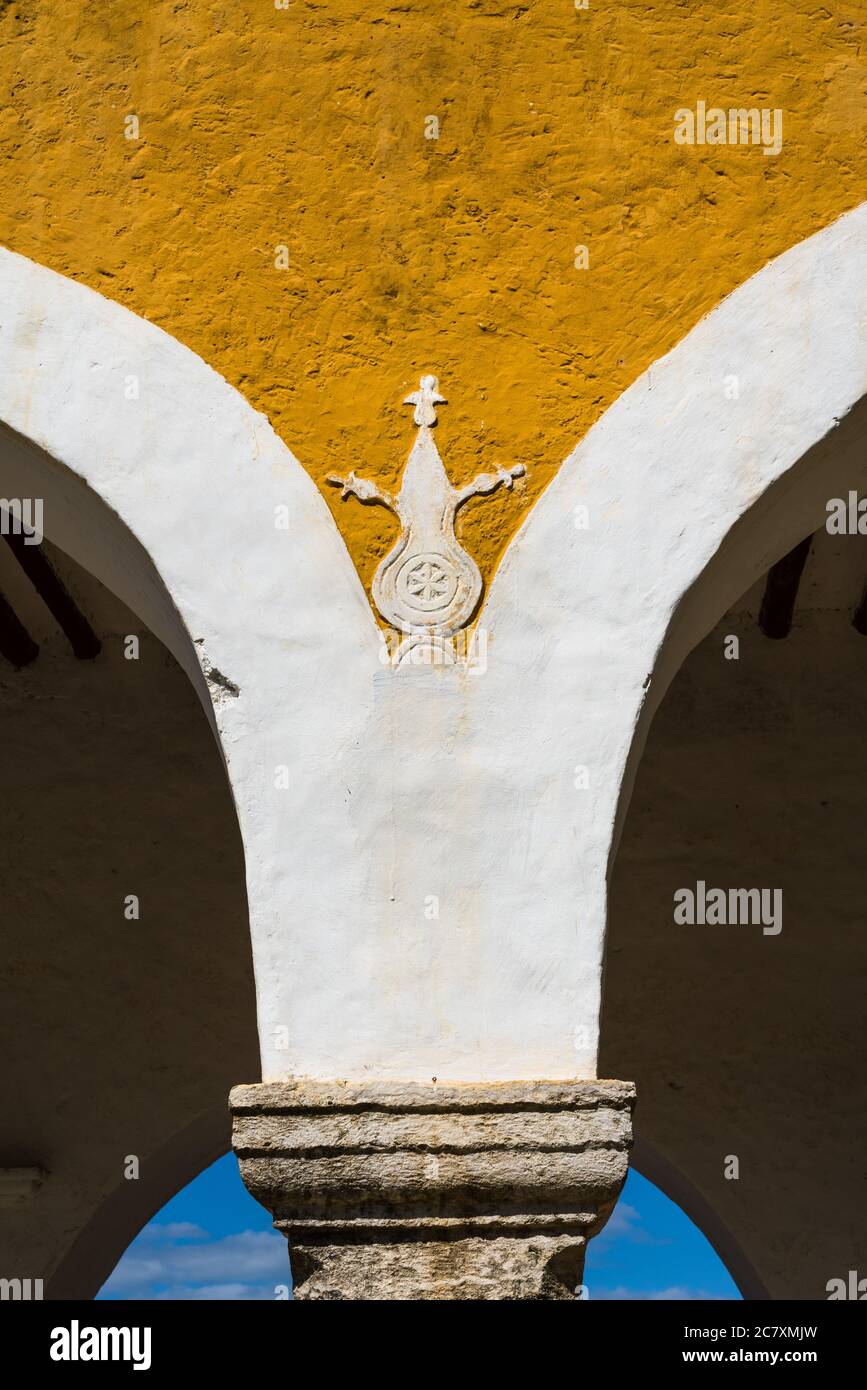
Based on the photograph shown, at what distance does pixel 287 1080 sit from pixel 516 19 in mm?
1992

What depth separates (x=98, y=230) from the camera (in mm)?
3129

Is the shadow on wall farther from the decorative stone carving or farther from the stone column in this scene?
the stone column

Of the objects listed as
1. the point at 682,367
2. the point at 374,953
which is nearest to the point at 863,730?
the point at 682,367

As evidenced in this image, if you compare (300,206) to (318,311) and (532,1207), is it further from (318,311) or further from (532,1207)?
(532,1207)

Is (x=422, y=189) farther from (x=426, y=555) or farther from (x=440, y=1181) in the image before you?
(x=440, y=1181)

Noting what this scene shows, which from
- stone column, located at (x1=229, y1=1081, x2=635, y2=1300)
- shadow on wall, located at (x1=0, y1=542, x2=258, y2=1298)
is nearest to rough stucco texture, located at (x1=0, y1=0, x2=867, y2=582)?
stone column, located at (x1=229, y1=1081, x2=635, y2=1300)

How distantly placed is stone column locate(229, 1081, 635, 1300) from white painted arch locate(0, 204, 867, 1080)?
0.09 metres

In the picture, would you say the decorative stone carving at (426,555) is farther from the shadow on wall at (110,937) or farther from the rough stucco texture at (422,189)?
the shadow on wall at (110,937)

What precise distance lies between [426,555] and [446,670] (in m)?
0.21

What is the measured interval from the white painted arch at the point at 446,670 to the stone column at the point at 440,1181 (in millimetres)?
87

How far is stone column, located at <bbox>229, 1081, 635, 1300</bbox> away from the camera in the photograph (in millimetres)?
2502

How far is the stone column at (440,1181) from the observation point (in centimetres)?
250

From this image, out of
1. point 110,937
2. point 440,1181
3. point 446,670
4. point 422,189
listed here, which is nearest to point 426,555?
point 446,670
